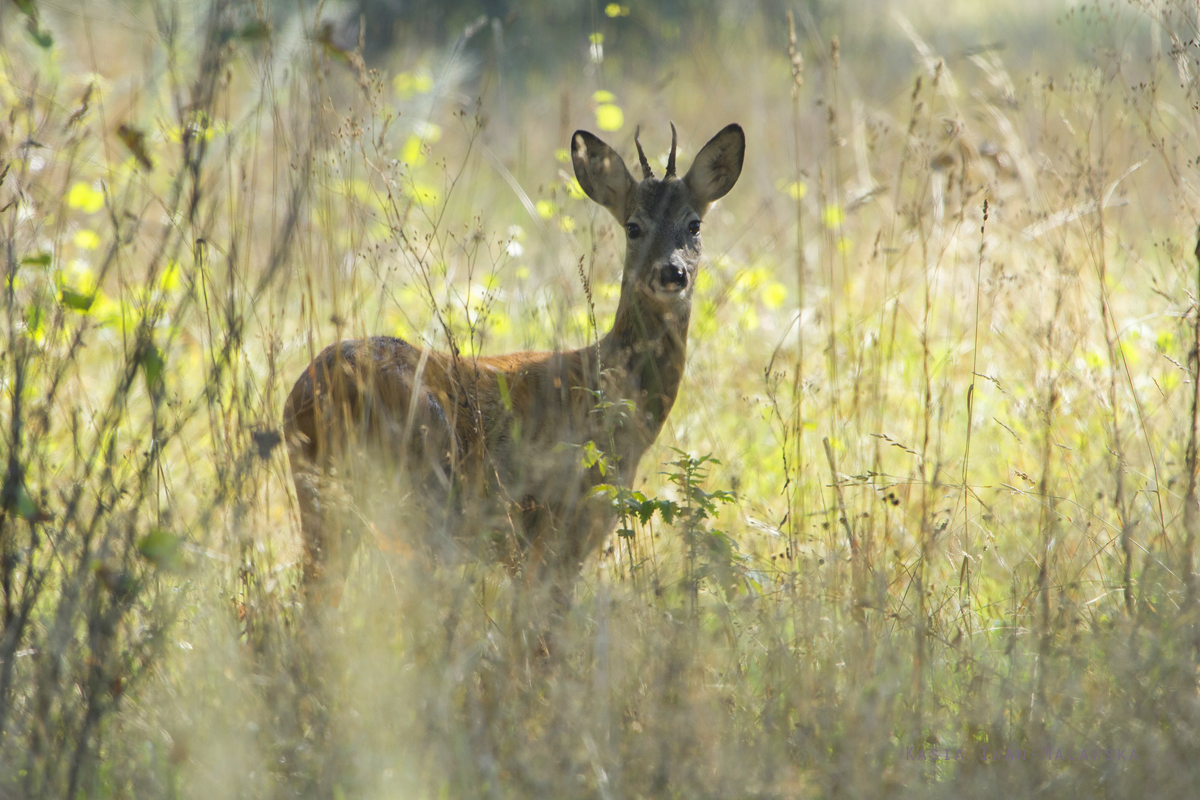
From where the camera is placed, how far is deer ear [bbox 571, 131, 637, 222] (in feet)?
15.0

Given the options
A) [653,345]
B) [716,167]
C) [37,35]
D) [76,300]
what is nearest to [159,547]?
[76,300]

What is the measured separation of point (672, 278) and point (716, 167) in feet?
3.08

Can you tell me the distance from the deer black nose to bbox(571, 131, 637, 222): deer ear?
61 centimetres

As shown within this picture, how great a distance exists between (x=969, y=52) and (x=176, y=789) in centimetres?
341

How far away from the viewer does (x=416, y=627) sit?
277 centimetres


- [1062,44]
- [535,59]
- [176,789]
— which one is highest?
[535,59]

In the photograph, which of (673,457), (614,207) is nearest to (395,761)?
(673,457)

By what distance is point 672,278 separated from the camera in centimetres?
411

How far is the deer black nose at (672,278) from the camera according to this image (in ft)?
13.5

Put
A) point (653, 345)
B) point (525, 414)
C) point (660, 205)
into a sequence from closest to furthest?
1. point (525, 414)
2. point (653, 345)
3. point (660, 205)

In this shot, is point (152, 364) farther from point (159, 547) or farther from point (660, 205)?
point (660, 205)

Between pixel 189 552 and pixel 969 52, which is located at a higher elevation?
pixel 969 52

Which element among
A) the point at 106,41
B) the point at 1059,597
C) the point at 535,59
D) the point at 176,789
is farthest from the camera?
the point at 535,59

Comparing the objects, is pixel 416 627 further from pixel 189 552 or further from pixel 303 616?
pixel 189 552
